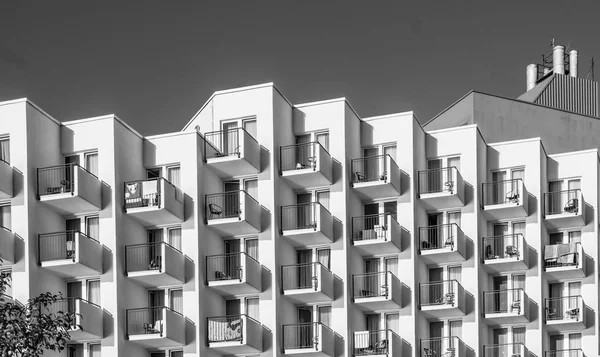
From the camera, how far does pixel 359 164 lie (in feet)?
197

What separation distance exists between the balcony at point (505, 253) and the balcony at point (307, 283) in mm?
8651

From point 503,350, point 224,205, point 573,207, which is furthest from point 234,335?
point 573,207

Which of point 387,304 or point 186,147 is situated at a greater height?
point 186,147

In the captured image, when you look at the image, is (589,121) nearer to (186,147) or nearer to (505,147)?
(505,147)

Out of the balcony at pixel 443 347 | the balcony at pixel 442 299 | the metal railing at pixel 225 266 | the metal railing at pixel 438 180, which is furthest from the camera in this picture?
the metal railing at pixel 438 180

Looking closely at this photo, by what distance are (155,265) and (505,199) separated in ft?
60.5

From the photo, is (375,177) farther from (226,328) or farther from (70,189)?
(70,189)

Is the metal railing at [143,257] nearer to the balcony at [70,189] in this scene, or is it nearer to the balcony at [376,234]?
the balcony at [70,189]

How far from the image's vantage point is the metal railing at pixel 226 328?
5481 centimetres

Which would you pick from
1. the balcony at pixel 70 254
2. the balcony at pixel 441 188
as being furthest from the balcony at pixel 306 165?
the balcony at pixel 70 254

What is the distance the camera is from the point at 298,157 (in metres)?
59.2

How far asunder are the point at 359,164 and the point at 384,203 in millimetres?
2407

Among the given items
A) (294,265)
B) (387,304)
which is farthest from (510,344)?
(294,265)

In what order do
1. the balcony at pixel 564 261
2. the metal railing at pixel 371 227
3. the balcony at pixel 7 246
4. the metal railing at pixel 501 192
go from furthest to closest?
the metal railing at pixel 501 192
the balcony at pixel 564 261
the metal railing at pixel 371 227
the balcony at pixel 7 246
